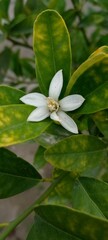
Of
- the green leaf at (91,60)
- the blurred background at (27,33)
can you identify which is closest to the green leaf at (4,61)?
the blurred background at (27,33)

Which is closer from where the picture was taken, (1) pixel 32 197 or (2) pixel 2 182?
(2) pixel 2 182

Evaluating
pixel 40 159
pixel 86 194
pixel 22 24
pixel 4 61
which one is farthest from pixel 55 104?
pixel 4 61

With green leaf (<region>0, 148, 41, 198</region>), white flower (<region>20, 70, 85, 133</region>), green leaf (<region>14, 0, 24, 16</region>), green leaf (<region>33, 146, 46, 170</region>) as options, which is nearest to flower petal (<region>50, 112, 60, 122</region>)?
white flower (<region>20, 70, 85, 133</region>)

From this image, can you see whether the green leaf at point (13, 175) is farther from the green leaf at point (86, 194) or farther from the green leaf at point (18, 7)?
the green leaf at point (18, 7)

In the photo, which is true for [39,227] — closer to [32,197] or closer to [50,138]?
[50,138]

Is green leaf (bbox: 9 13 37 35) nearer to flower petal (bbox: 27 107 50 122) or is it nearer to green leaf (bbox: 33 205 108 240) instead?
flower petal (bbox: 27 107 50 122)

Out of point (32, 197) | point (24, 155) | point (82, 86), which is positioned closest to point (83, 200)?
point (82, 86)
